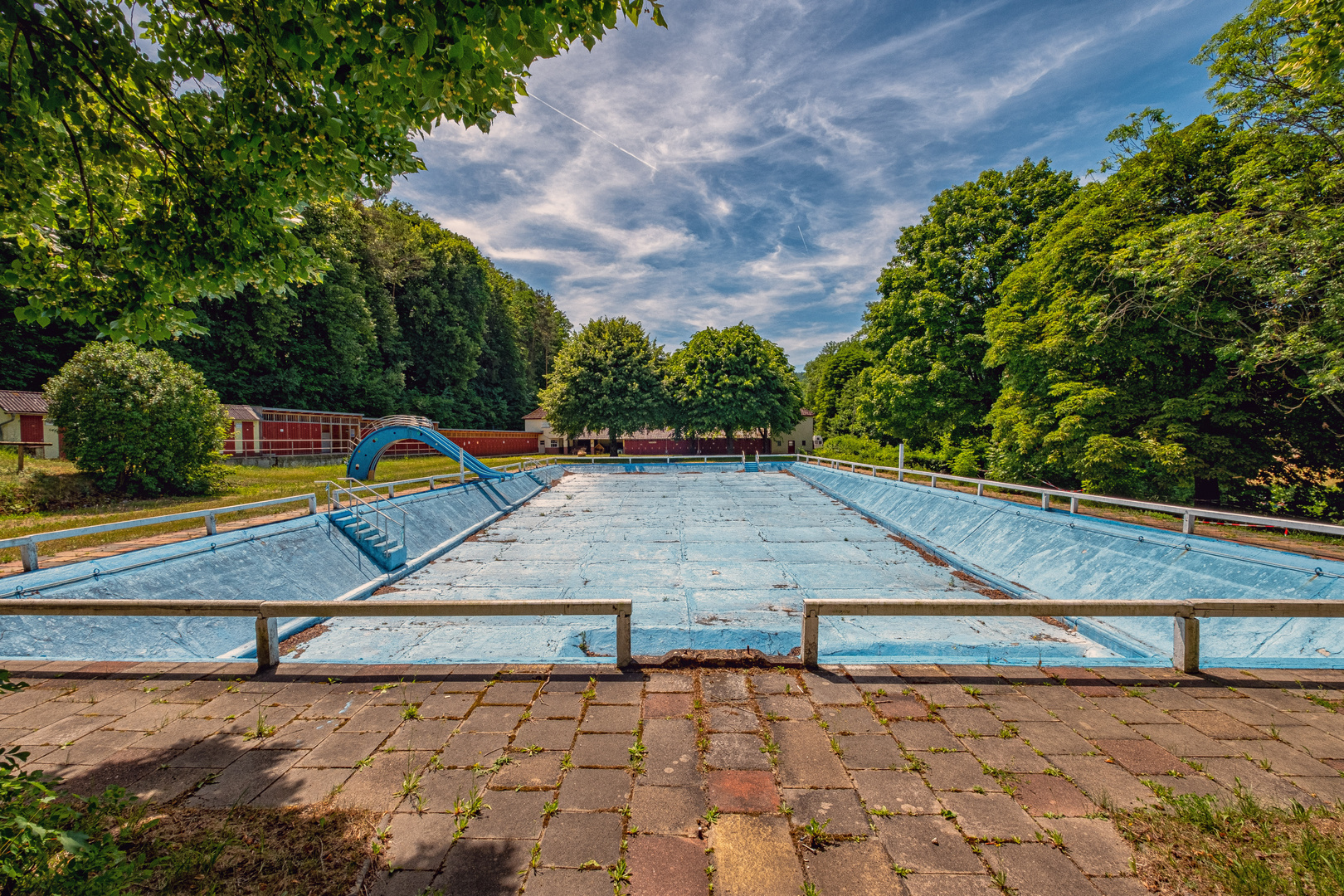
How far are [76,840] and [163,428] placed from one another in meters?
18.0

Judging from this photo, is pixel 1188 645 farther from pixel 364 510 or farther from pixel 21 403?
pixel 21 403

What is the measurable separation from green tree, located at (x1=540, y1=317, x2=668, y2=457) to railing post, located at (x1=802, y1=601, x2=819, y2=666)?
36.1 m

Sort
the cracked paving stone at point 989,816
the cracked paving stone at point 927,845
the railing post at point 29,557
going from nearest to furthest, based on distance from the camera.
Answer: the cracked paving stone at point 927,845
the cracked paving stone at point 989,816
the railing post at point 29,557

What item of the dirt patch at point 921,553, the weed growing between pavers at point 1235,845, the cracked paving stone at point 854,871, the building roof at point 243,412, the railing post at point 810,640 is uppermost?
the building roof at point 243,412

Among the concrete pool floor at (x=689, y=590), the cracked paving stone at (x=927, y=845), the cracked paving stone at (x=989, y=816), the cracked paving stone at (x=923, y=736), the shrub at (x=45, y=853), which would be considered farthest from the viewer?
the concrete pool floor at (x=689, y=590)

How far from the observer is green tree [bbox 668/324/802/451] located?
42.4 metres

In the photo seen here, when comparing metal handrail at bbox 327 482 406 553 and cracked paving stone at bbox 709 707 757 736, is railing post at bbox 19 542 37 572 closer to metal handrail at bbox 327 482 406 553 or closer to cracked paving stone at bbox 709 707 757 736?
metal handrail at bbox 327 482 406 553

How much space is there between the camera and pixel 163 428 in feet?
46.1

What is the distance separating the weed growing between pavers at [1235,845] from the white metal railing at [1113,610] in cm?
145

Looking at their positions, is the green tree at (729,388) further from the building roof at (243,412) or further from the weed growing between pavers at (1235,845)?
the weed growing between pavers at (1235,845)

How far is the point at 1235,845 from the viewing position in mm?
2389

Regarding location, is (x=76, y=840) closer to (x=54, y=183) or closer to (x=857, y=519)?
(x=54, y=183)

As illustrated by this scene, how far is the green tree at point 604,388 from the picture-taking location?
39625mm

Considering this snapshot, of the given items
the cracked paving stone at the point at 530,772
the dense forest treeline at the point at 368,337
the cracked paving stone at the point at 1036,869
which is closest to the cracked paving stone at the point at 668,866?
the cracked paving stone at the point at 530,772
